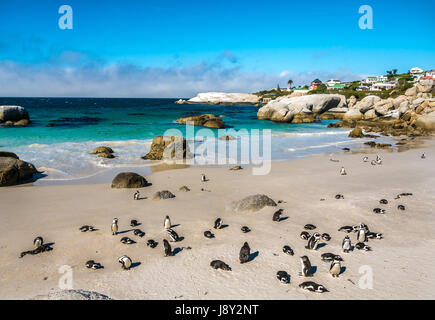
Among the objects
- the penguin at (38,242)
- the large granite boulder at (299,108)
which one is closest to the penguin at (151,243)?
the penguin at (38,242)

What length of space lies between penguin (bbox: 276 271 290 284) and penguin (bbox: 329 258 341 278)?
1.15 metres

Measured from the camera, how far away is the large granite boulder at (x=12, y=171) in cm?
1600

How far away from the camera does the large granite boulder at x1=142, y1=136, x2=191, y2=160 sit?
2366 centimetres

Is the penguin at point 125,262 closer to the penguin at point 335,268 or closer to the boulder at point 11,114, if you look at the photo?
the penguin at point 335,268

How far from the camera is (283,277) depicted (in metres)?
Answer: 7.45

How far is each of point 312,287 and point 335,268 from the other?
3.30 ft

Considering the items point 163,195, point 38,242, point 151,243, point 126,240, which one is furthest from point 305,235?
point 38,242

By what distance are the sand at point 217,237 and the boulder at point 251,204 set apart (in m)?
0.28

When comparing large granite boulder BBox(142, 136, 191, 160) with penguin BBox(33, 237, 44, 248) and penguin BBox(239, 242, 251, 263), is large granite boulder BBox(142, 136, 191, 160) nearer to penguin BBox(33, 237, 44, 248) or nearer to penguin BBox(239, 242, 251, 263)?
penguin BBox(33, 237, 44, 248)

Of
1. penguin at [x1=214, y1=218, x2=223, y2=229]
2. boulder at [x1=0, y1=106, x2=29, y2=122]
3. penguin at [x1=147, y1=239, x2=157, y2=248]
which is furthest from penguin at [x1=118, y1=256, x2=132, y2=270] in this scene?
boulder at [x1=0, y1=106, x2=29, y2=122]

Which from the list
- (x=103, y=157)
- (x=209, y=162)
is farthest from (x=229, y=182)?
(x=103, y=157)
